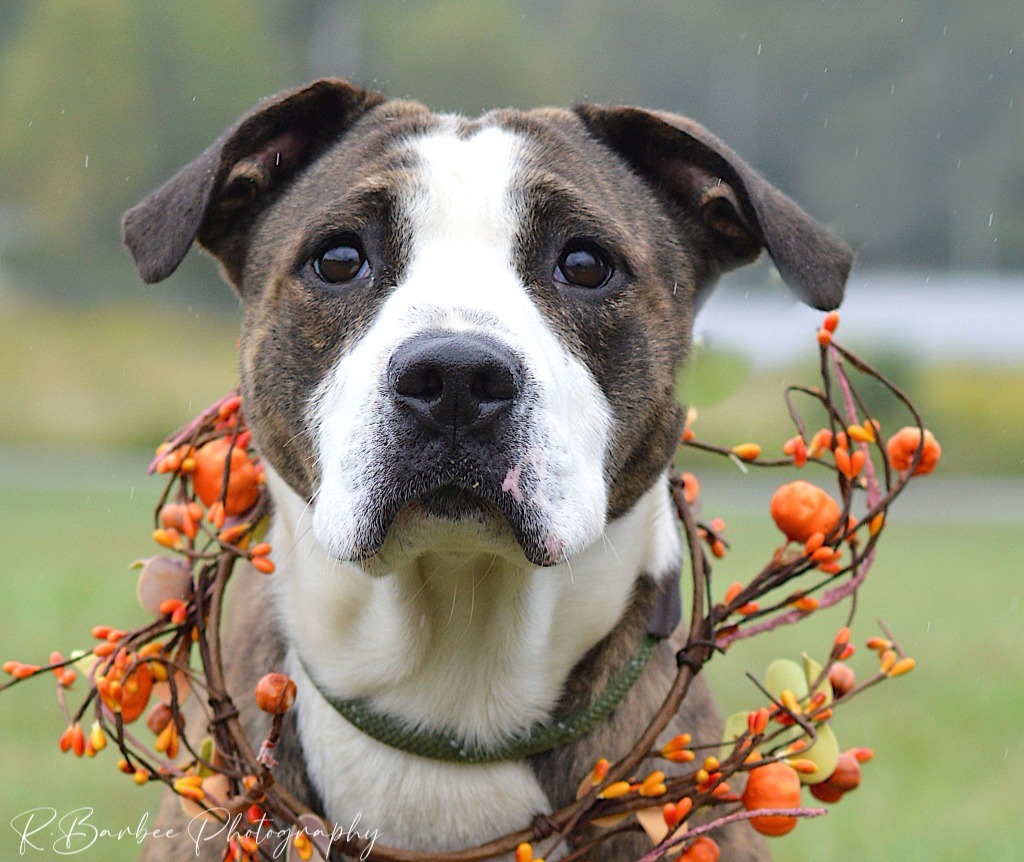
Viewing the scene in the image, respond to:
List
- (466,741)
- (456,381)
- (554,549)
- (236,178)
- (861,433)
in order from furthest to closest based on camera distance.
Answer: (236,178), (861,433), (466,741), (554,549), (456,381)

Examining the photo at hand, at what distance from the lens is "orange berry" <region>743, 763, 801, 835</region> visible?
2758 mm

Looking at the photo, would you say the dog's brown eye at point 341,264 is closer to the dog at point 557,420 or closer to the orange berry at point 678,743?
the dog at point 557,420

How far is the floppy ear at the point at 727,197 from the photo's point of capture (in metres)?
2.88

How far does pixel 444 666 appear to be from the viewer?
2.89 meters

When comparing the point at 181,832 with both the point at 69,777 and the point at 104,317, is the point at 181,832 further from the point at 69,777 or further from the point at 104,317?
the point at 104,317

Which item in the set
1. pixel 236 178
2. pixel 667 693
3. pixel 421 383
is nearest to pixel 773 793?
pixel 667 693

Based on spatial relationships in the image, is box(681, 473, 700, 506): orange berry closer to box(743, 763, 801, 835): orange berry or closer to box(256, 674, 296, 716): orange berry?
box(743, 763, 801, 835): orange berry

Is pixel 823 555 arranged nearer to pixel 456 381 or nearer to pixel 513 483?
pixel 513 483

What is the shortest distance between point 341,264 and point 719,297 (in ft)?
3.02

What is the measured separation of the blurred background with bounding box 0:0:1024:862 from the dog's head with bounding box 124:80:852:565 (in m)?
0.24

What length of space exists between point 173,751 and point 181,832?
6.4 inches

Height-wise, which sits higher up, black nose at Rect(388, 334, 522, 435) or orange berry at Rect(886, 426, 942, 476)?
black nose at Rect(388, 334, 522, 435)

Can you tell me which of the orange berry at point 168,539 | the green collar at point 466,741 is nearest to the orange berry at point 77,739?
the orange berry at point 168,539

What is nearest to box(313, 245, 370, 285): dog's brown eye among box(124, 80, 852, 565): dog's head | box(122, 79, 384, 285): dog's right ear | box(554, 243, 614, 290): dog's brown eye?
box(124, 80, 852, 565): dog's head
